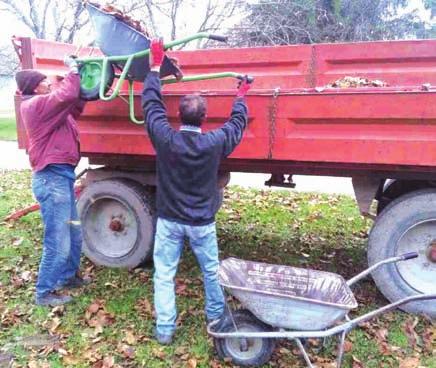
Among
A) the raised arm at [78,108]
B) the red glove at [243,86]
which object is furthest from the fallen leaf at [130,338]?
the red glove at [243,86]

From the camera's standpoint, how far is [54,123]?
12.7ft

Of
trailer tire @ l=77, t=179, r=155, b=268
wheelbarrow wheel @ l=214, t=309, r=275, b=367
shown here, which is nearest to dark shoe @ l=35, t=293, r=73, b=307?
trailer tire @ l=77, t=179, r=155, b=268

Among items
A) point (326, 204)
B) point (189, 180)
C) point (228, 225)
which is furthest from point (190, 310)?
point (326, 204)

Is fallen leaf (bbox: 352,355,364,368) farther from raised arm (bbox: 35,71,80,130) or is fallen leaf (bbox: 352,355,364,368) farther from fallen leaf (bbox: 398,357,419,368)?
raised arm (bbox: 35,71,80,130)

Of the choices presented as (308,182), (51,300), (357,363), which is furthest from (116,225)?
(308,182)

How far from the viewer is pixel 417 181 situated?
13.2 ft

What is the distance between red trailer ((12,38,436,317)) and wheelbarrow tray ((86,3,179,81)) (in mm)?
359

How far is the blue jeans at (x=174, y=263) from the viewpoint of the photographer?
3496 mm

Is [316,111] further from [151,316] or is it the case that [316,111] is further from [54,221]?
[54,221]

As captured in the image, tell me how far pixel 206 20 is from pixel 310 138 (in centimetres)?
1141

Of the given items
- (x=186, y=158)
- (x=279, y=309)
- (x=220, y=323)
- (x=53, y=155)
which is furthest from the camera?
(x=53, y=155)

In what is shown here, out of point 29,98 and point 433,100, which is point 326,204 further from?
point 29,98

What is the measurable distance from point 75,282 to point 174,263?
1383 mm

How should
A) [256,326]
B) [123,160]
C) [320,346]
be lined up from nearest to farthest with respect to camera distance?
[256,326]
[320,346]
[123,160]
